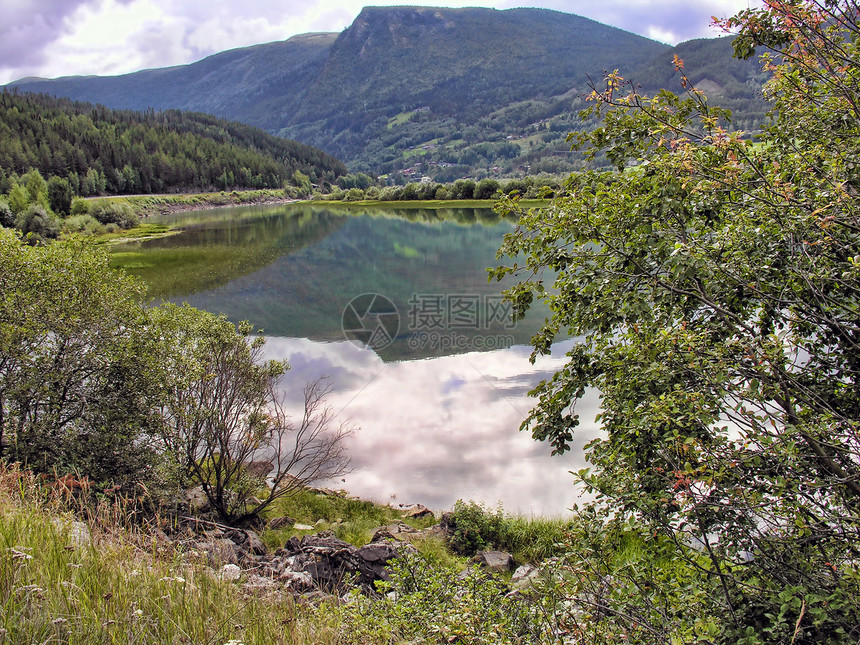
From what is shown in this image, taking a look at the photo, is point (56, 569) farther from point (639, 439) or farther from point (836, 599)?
point (836, 599)

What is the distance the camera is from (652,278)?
16.7 feet

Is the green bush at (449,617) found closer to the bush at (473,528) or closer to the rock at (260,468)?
the bush at (473,528)

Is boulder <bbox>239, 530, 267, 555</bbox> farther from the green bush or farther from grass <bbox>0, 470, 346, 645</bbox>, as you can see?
grass <bbox>0, 470, 346, 645</bbox>

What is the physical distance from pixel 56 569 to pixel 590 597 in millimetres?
4221

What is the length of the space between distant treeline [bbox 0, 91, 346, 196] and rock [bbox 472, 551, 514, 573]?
116 metres

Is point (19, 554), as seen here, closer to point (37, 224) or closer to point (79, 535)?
point (79, 535)

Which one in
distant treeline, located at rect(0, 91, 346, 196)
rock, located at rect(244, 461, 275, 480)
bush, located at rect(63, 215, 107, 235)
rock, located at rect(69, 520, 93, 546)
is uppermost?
distant treeline, located at rect(0, 91, 346, 196)

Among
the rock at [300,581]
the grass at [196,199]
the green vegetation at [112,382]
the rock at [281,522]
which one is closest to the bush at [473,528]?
the rock at [300,581]

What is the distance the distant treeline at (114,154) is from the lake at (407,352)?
85490 millimetres

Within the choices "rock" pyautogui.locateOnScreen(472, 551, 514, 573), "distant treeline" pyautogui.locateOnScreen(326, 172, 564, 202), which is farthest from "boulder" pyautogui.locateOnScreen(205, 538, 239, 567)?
"distant treeline" pyautogui.locateOnScreen(326, 172, 564, 202)

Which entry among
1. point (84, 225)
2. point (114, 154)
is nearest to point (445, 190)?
point (84, 225)

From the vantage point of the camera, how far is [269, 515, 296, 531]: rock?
11586mm

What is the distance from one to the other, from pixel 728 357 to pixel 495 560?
7223mm

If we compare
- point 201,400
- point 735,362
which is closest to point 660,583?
point 735,362
